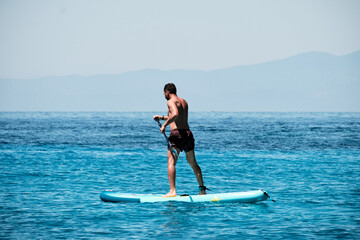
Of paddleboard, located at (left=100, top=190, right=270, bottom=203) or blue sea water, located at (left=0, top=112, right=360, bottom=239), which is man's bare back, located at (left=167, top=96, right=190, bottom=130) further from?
blue sea water, located at (left=0, top=112, right=360, bottom=239)

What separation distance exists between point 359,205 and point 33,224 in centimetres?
650

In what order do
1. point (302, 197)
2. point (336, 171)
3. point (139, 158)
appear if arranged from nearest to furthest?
1. point (302, 197)
2. point (336, 171)
3. point (139, 158)

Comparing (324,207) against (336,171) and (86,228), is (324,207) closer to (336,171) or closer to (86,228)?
(86,228)

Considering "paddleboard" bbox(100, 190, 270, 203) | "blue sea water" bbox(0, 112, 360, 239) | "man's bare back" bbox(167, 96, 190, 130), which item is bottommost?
"blue sea water" bbox(0, 112, 360, 239)

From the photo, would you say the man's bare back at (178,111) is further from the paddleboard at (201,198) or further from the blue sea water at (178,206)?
the blue sea water at (178,206)

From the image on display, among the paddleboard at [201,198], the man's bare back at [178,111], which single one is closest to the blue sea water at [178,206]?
the paddleboard at [201,198]

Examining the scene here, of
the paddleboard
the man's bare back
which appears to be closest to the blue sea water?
the paddleboard

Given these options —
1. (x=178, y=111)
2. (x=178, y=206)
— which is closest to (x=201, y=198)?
(x=178, y=206)

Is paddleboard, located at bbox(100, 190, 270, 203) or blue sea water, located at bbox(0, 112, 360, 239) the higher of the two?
paddleboard, located at bbox(100, 190, 270, 203)

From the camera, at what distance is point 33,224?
940 cm

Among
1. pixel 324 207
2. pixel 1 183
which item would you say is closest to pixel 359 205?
pixel 324 207

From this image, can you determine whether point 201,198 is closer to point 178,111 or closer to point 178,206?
point 178,206

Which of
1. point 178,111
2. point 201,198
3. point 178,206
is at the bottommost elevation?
point 178,206

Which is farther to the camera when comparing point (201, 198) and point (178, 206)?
point (201, 198)
